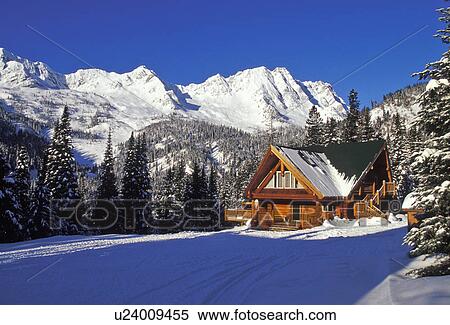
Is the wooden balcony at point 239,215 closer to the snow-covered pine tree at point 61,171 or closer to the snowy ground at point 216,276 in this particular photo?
the snowy ground at point 216,276

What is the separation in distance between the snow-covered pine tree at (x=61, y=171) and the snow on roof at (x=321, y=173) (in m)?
21.6

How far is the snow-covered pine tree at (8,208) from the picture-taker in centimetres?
2809

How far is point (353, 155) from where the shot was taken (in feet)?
101

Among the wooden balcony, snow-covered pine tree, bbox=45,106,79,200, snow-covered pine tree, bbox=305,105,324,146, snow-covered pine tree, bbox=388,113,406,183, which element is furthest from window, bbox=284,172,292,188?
snow-covered pine tree, bbox=388,113,406,183

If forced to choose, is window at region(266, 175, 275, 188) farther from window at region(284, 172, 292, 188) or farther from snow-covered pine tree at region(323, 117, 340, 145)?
snow-covered pine tree at region(323, 117, 340, 145)

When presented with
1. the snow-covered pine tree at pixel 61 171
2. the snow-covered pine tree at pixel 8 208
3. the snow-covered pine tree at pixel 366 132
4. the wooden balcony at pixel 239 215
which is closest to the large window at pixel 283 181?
the wooden balcony at pixel 239 215

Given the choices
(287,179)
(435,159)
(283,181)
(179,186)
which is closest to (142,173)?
(179,186)

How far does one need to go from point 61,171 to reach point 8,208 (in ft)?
30.4

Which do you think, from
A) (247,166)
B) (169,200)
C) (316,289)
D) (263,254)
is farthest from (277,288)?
(247,166)

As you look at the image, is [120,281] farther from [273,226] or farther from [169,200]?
[169,200]

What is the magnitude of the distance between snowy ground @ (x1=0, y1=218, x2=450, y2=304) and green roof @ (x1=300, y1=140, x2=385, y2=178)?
13.5 m

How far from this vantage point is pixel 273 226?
27531 millimetres

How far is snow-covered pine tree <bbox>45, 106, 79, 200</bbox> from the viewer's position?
37438 mm
